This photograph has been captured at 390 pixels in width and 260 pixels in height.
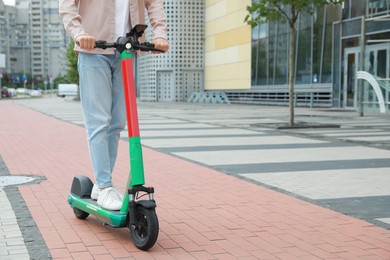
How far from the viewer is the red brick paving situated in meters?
3.58

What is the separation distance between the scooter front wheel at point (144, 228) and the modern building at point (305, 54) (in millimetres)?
16416

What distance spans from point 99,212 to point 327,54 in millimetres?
24031

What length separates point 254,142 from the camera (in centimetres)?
1049

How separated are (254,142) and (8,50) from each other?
134988mm

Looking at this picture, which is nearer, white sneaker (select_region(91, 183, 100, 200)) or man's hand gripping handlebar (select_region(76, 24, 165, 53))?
man's hand gripping handlebar (select_region(76, 24, 165, 53))

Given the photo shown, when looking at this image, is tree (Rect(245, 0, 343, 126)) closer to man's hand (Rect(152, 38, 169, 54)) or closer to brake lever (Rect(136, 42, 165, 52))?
man's hand (Rect(152, 38, 169, 54))

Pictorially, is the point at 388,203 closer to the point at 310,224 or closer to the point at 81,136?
the point at 310,224

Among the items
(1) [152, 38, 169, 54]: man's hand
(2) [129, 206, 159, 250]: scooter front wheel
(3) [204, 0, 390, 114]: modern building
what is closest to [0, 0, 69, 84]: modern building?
(3) [204, 0, 390, 114]: modern building


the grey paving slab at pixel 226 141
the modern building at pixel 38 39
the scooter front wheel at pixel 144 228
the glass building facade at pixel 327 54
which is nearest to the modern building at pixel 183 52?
the glass building facade at pixel 327 54

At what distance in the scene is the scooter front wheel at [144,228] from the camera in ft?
11.4

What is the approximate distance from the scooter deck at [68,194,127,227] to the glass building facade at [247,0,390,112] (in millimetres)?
16512

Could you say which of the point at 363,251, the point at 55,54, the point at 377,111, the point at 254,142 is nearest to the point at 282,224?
the point at 363,251

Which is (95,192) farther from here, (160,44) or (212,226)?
(160,44)

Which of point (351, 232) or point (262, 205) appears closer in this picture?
point (351, 232)
